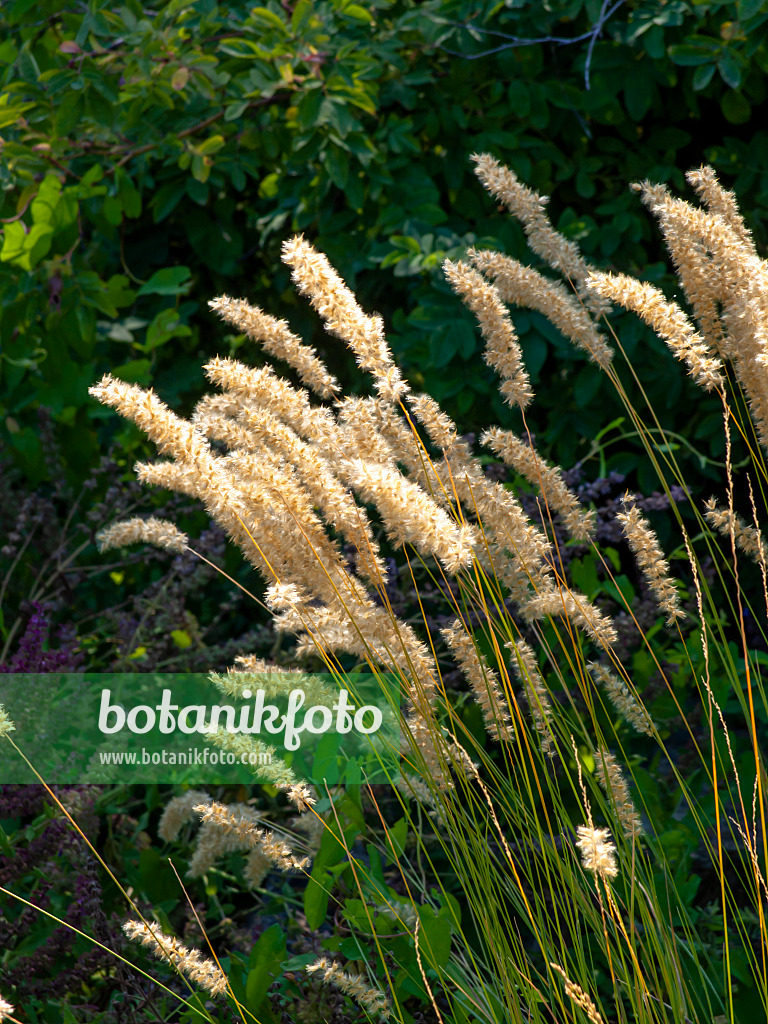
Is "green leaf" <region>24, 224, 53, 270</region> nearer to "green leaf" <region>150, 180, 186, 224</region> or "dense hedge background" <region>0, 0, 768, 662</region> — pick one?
"dense hedge background" <region>0, 0, 768, 662</region>

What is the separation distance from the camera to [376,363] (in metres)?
1.10

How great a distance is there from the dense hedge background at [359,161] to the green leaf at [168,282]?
0.01 meters

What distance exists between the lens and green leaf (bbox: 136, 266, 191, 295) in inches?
95.7

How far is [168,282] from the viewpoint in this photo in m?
2.46

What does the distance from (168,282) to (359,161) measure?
0.60 meters

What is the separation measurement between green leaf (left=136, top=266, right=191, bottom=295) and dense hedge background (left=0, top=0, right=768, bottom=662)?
0.03ft

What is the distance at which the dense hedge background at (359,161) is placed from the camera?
2135 millimetres

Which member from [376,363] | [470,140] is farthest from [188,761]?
[470,140]

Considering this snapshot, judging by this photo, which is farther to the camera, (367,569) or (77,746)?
(77,746)

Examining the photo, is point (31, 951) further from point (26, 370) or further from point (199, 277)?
point (199, 277)

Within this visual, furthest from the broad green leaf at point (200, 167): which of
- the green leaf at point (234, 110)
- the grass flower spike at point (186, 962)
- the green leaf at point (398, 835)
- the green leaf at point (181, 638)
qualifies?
the grass flower spike at point (186, 962)

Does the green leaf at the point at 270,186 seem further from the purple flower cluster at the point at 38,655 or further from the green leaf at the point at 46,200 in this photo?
the purple flower cluster at the point at 38,655

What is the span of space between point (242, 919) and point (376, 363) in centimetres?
136

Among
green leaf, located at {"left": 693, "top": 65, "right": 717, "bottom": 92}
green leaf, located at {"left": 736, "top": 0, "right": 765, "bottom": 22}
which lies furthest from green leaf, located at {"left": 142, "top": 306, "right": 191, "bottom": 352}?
green leaf, located at {"left": 736, "top": 0, "right": 765, "bottom": 22}
